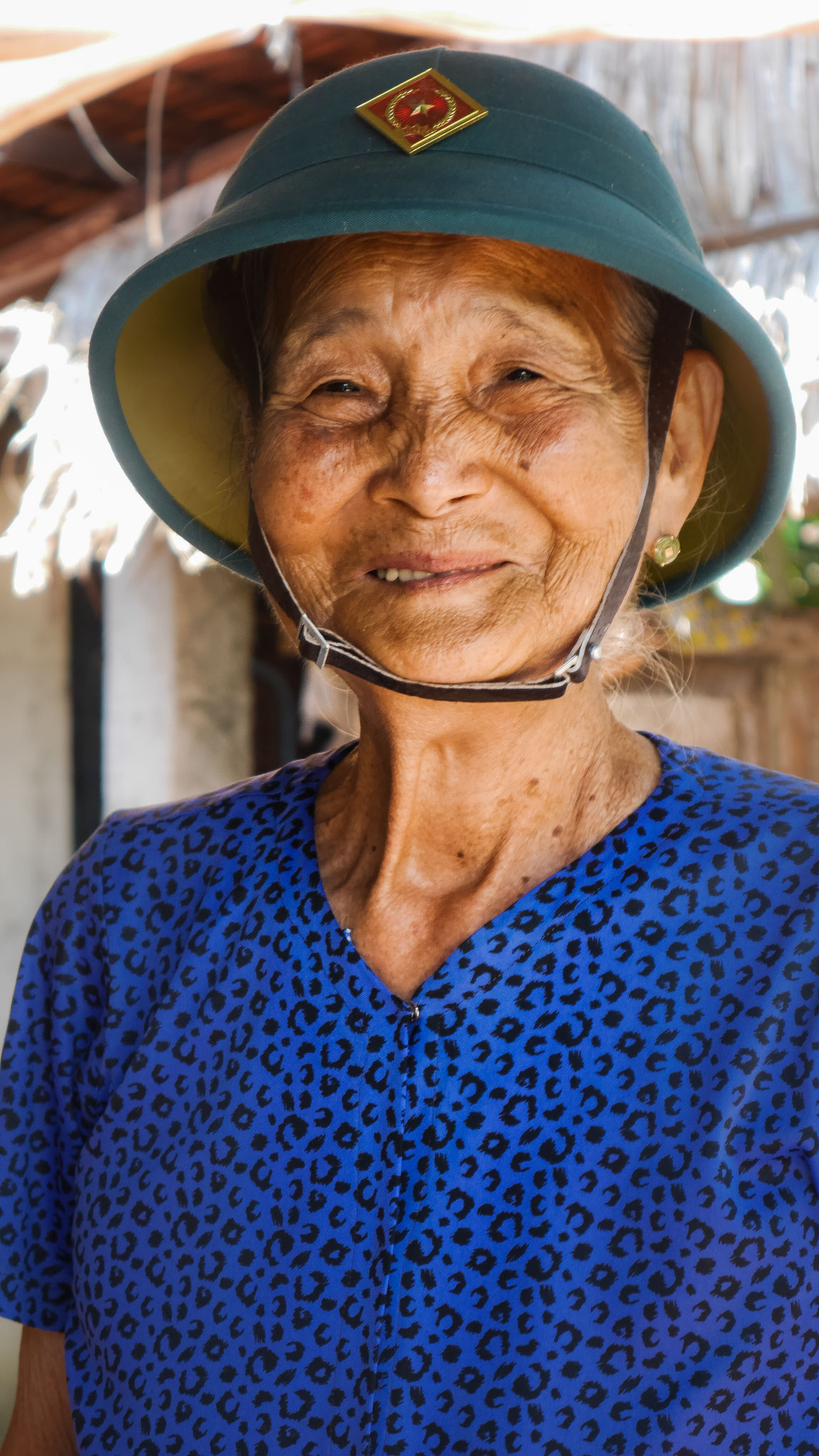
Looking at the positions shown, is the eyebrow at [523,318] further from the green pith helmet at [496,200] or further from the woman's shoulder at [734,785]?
the woman's shoulder at [734,785]

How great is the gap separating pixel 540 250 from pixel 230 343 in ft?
1.68

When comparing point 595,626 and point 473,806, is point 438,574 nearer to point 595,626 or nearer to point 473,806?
point 595,626

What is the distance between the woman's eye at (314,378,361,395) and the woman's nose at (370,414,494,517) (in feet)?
0.32

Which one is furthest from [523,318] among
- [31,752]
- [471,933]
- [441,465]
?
[31,752]

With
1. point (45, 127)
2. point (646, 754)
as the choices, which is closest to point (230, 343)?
point (646, 754)

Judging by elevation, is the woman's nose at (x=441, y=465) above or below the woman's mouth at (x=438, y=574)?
above

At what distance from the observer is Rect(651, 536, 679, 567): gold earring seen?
147 cm

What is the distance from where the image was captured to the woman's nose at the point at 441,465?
129 centimetres

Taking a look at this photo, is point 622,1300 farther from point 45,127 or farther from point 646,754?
point 45,127

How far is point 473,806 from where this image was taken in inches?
56.8

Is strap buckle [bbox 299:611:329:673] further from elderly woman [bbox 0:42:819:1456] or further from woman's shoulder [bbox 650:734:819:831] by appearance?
woman's shoulder [bbox 650:734:819:831]

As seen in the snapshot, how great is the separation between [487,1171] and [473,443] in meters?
0.74

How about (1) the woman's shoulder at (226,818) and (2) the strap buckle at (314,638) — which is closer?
(2) the strap buckle at (314,638)

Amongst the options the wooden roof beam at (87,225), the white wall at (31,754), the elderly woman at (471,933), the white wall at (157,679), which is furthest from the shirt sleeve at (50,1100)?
the white wall at (31,754)
